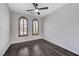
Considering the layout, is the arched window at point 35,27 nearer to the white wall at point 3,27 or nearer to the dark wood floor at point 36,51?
the dark wood floor at point 36,51

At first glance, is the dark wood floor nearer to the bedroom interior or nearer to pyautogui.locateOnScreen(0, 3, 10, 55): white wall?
the bedroom interior

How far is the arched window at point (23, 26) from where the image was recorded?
497cm

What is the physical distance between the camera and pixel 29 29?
5.48 meters

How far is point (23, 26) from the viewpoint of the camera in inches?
201

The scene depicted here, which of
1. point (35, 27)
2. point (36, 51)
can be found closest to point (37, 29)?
point (35, 27)

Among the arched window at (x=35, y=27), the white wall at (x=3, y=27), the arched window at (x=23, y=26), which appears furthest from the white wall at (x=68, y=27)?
the white wall at (x=3, y=27)

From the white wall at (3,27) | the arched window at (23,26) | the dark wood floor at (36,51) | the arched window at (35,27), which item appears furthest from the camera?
the arched window at (35,27)

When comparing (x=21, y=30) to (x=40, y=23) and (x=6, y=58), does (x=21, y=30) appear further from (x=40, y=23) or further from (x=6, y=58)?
(x=6, y=58)

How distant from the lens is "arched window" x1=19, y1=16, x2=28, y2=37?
196 inches

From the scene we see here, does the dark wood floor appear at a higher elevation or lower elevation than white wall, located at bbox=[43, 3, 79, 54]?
lower

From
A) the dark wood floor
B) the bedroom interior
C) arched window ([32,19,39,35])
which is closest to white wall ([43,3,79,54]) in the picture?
the bedroom interior

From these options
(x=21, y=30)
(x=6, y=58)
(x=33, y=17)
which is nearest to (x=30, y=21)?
(x=33, y=17)

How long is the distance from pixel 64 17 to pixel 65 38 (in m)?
1.25

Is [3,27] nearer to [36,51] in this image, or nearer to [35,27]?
[36,51]
